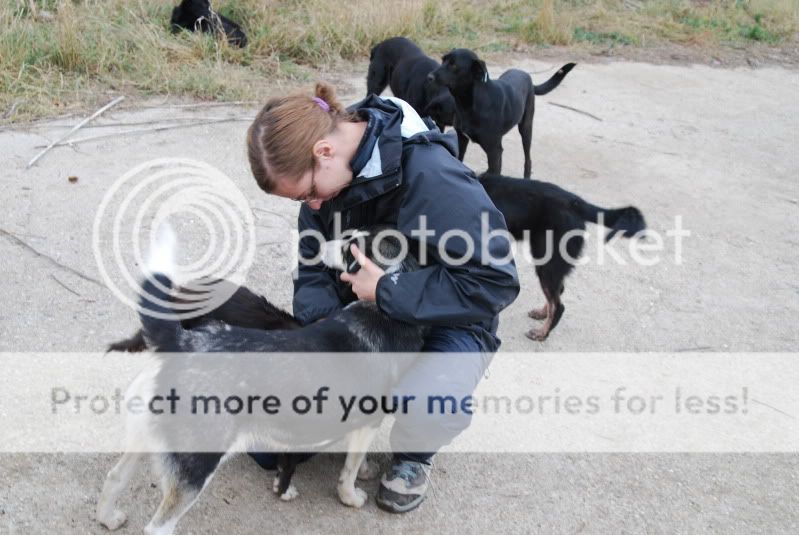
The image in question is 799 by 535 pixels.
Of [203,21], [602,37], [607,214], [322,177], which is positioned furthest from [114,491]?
[602,37]

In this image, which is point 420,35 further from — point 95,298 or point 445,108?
point 95,298

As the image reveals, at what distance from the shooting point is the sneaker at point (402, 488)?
2727 millimetres

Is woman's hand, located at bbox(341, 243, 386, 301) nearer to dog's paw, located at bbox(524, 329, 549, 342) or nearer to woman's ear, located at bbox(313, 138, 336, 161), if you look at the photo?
woman's ear, located at bbox(313, 138, 336, 161)

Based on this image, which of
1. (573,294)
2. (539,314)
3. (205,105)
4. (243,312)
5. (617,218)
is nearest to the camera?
(243,312)

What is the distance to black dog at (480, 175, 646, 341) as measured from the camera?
379cm

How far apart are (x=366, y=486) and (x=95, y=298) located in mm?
1749

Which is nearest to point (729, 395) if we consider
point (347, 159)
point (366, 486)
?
point (366, 486)

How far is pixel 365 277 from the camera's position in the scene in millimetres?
2547

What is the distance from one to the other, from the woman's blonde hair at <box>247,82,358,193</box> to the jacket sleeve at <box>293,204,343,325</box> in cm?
46

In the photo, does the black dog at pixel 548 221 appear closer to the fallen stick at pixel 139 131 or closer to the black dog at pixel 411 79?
the black dog at pixel 411 79

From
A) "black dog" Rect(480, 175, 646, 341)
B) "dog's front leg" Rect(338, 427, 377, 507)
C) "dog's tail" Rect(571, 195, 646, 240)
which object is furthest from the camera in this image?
"black dog" Rect(480, 175, 646, 341)

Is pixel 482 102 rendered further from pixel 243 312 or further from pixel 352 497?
pixel 352 497

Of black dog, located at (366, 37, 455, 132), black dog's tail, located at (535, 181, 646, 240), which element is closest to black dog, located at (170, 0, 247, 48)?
black dog, located at (366, 37, 455, 132)

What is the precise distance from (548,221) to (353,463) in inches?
68.3
